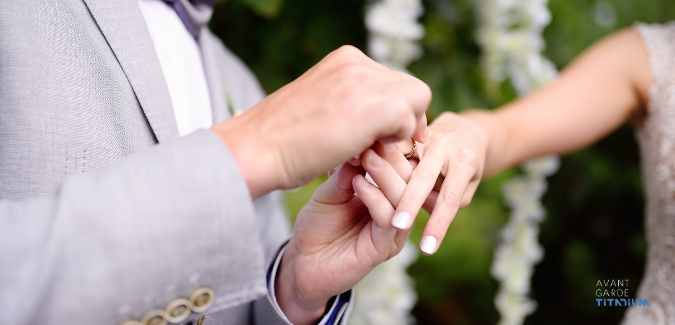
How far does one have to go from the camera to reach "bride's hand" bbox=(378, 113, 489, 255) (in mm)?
582

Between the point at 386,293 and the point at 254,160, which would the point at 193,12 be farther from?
the point at 386,293

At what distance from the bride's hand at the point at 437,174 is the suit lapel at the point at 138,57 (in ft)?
1.14

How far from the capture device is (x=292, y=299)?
75cm

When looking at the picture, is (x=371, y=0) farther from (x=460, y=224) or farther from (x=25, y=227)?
(x=25, y=227)

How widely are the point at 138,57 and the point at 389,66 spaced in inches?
25.5

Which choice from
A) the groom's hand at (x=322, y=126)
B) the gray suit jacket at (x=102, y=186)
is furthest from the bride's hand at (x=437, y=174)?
the gray suit jacket at (x=102, y=186)

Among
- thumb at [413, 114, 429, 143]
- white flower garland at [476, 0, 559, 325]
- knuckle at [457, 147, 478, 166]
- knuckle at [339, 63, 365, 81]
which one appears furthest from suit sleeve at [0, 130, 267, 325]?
white flower garland at [476, 0, 559, 325]

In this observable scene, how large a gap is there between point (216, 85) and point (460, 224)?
111cm

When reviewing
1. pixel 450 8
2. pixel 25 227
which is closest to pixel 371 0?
pixel 450 8

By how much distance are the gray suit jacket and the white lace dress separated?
3.18 ft

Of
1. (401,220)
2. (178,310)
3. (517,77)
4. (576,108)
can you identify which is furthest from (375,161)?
(517,77)

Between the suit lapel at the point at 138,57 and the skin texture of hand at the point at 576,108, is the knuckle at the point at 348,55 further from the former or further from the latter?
the skin texture of hand at the point at 576,108

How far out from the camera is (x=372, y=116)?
19.1 inches

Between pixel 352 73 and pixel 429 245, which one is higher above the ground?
pixel 352 73
